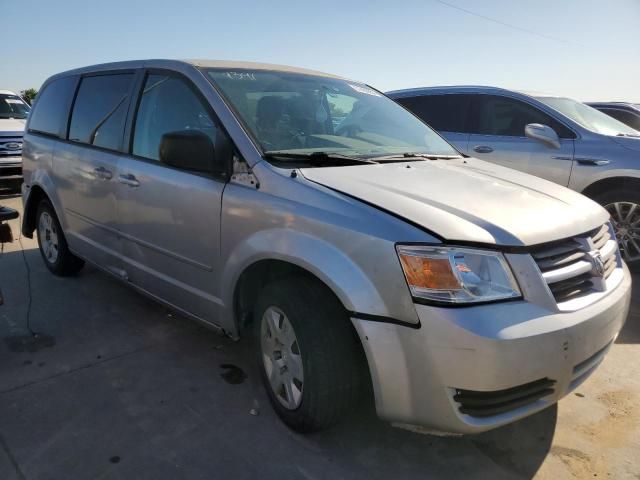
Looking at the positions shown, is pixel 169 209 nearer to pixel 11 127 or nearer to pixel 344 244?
pixel 344 244

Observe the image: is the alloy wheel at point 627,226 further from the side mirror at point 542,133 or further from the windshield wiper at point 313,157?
the windshield wiper at point 313,157

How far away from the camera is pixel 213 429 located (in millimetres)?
2510

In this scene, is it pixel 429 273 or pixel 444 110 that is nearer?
pixel 429 273

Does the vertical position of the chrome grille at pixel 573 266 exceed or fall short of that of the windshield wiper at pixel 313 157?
it falls short

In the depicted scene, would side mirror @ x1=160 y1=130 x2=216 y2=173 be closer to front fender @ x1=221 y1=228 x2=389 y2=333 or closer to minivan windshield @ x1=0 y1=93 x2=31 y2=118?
front fender @ x1=221 y1=228 x2=389 y2=333

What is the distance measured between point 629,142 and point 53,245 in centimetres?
561

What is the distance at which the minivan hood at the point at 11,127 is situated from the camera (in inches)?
349

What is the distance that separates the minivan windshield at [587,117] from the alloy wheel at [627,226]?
807 mm

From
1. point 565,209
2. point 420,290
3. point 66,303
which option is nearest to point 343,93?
point 565,209

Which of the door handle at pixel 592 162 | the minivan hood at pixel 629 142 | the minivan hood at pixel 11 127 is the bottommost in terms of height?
the minivan hood at pixel 11 127

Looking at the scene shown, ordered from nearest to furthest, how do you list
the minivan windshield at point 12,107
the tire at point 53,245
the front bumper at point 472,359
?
the front bumper at point 472,359
the tire at point 53,245
the minivan windshield at point 12,107

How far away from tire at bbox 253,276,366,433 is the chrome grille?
0.84 metres

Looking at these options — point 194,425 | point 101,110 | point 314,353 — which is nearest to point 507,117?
point 101,110

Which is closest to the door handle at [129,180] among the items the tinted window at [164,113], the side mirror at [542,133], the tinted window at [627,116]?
the tinted window at [164,113]
